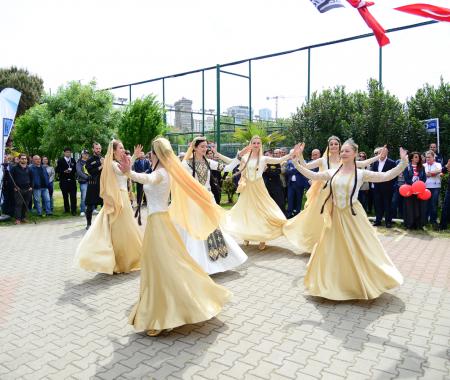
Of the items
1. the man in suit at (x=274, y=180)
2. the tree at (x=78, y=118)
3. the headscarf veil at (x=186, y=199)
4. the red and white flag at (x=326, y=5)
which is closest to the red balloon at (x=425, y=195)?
the man in suit at (x=274, y=180)

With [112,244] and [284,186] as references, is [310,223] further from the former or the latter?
[284,186]

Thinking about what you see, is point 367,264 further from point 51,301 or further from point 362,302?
point 51,301

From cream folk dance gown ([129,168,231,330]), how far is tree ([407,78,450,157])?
959 cm

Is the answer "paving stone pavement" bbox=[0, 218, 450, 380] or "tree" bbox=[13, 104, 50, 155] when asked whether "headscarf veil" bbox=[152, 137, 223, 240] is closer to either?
"paving stone pavement" bbox=[0, 218, 450, 380]

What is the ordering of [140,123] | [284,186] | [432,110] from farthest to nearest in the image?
1. [140,123]
2. [284,186]
3. [432,110]

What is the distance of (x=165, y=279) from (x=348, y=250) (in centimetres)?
230

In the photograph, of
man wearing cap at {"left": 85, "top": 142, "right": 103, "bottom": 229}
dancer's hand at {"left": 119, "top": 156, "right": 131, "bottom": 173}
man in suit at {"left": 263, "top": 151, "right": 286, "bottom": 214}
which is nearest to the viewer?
dancer's hand at {"left": 119, "top": 156, "right": 131, "bottom": 173}

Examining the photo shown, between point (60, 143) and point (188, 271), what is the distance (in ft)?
45.5

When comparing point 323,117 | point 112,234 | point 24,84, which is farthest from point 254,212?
point 24,84

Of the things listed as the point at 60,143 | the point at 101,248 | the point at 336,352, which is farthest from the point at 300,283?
the point at 60,143

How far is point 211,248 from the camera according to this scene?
6102mm

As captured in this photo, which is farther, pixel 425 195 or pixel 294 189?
pixel 294 189

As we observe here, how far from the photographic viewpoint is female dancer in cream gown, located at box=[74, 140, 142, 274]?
621cm

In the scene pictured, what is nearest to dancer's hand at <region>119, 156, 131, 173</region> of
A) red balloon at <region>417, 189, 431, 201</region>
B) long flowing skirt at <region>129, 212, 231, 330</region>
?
long flowing skirt at <region>129, 212, 231, 330</region>
